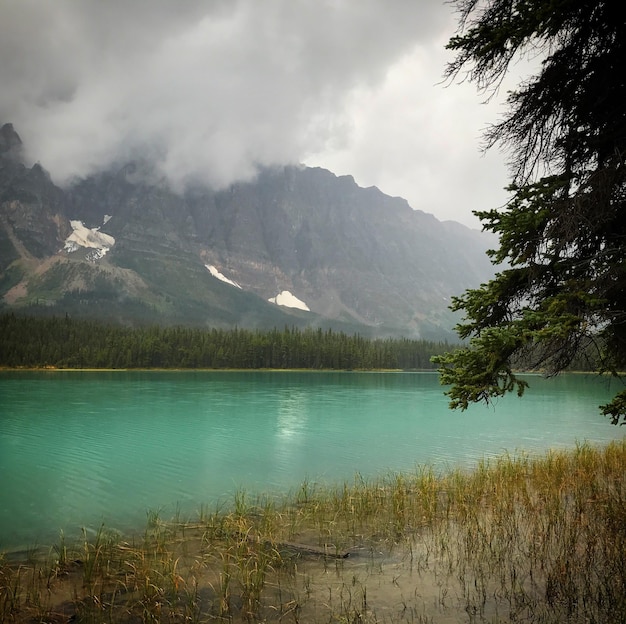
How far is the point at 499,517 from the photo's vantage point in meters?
12.1

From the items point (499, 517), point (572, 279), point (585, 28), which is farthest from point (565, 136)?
point (499, 517)

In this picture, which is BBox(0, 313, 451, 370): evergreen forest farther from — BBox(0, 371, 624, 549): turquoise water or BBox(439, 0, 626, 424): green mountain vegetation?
BBox(439, 0, 626, 424): green mountain vegetation

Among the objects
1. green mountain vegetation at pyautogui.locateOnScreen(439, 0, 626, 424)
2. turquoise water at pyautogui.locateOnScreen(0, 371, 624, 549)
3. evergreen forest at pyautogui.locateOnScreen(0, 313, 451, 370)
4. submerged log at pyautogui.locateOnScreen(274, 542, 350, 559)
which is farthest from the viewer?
evergreen forest at pyautogui.locateOnScreen(0, 313, 451, 370)

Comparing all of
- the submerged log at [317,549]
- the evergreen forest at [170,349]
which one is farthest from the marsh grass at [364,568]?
the evergreen forest at [170,349]

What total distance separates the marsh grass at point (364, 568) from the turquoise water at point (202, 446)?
3393 mm

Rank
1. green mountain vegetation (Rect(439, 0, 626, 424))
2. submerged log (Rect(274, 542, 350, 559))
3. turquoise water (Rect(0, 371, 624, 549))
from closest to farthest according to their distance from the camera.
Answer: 1. green mountain vegetation (Rect(439, 0, 626, 424))
2. submerged log (Rect(274, 542, 350, 559))
3. turquoise water (Rect(0, 371, 624, 549))

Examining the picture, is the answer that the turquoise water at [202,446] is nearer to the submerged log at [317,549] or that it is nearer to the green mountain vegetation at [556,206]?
the green mountain vegetation at [556,206]

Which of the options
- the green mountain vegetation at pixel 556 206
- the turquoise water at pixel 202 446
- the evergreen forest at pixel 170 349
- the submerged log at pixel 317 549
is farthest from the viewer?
the evergreen forest at pixel 170 349

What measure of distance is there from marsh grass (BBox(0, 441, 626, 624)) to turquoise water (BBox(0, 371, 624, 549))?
3.39 metres

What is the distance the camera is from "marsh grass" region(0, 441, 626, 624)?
802 cm

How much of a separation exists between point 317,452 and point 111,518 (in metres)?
16.9

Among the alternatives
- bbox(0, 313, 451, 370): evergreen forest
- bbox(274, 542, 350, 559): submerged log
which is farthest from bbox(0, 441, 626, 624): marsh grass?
bbox(0, 313, 451, 370): evergreen forest

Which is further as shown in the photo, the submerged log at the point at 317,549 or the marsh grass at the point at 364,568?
the submerged log at the point at 317,549

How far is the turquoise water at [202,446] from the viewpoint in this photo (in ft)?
64.0
